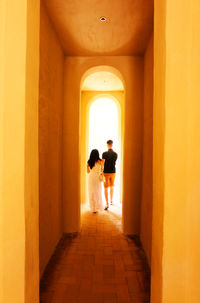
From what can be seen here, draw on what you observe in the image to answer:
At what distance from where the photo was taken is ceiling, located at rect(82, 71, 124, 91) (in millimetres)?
5027

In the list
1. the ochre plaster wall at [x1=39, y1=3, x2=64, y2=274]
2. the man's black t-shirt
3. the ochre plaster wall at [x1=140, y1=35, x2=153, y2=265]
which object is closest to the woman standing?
the man's black t-shirt

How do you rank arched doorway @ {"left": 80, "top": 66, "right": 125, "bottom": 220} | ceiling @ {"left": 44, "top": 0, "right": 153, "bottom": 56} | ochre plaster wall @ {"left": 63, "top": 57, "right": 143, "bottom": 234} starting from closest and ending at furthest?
ceiling @ {"left": 44, "top": 0, "right": 153, "bottom": 56} < ochre plaster wall @ {"left": 63, "top": 57, "right": 143, "bottom": 234} < arched doorway @ {"left": 80, "top": 66, "right": 125, "bottom": 220}

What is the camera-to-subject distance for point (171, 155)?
44.9 inches

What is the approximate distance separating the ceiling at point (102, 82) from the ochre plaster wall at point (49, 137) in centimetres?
156

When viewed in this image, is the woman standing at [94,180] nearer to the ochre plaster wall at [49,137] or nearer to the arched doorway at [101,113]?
the arched doorway at [101,113]

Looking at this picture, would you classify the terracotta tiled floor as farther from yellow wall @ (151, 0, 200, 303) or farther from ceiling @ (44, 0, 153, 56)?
ceiling @ (44, 0, 153, 56)

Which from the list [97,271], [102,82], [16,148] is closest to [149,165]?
[97,271]

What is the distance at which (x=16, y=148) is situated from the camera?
1121mm

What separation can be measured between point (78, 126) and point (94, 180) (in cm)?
181

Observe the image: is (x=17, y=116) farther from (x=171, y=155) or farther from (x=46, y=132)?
(x=46, y=132)

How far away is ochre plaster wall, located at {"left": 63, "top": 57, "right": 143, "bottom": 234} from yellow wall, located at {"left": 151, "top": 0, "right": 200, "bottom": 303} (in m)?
2.77

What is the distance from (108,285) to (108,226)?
1891 mm

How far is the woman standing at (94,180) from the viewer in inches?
200

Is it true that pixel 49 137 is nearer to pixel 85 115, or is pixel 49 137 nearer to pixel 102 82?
pixel 102 82
